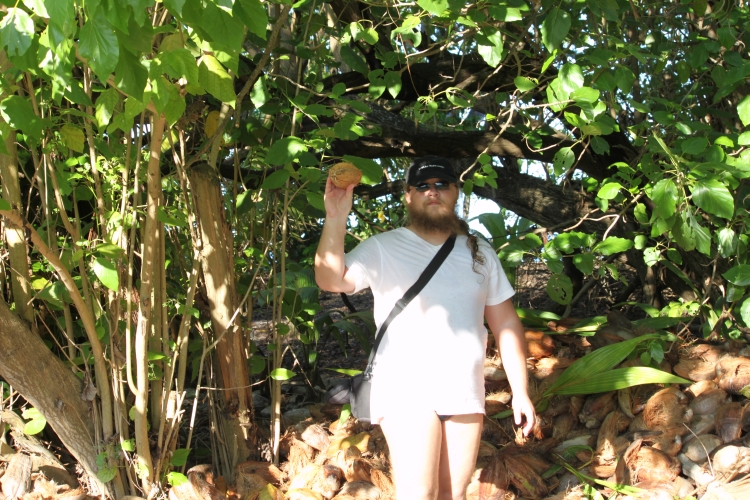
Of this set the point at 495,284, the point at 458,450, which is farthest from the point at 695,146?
the point at 458,450

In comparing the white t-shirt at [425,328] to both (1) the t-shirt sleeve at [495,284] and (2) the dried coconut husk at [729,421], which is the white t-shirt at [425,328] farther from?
(2) the dried coconut husk at [729,421]

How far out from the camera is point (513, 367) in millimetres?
2404

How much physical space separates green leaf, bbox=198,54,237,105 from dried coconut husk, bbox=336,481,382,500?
75.1 inches

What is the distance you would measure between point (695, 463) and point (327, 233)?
216 centimetres

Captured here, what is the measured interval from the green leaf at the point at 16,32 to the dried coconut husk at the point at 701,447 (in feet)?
10.1

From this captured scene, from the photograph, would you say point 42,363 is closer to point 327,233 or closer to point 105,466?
point 105,466

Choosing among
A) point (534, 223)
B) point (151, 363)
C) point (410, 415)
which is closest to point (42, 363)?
point (151, 363)

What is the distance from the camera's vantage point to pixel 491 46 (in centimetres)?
273

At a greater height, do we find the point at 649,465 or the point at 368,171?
the point at 368,171

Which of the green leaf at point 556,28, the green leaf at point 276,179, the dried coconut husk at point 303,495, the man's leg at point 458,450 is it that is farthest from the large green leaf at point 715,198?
the dried coconut husk at point 303,495

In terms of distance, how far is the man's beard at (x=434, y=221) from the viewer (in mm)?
2367

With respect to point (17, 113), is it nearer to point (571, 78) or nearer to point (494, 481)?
point (571, 78)

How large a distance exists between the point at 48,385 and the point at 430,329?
1.45 metres

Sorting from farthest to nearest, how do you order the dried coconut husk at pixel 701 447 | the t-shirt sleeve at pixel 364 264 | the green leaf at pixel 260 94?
the dried coconut husk at pixel 701 447 → the green leaf at pixel 260 94 → the t-shirt sleeve at pixel 364 264
